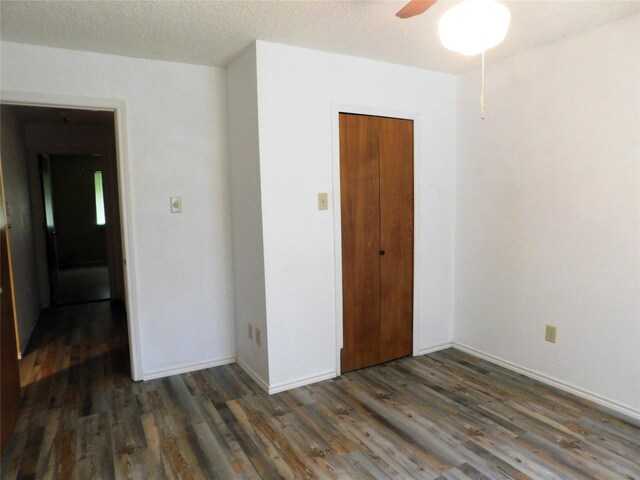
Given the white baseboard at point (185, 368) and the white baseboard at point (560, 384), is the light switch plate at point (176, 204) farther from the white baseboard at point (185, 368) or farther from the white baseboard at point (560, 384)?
the white baseboard at point (560, 384)

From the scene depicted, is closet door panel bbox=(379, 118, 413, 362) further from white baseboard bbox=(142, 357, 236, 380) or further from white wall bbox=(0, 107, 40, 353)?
white wall bbox=(0, 107, 40, 353)

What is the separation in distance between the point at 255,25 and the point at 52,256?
5.02 m

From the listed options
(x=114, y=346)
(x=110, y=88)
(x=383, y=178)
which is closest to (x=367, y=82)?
(x=383, y=178)

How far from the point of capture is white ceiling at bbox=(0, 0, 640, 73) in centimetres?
212

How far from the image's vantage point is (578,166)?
265 centimetres

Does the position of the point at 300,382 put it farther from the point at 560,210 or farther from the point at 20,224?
the point at 20,224

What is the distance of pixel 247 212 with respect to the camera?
2.96 metres

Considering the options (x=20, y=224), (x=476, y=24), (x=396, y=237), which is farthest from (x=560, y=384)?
(x=20, y=224)

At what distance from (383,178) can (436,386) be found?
1.58 m

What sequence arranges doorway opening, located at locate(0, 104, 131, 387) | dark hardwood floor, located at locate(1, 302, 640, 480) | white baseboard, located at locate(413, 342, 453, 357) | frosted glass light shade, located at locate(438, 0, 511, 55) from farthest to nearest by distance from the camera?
doorway opening, located at locate(0, 104, 131, 387) → white baseboard, located at locate(413, 342, 453, 357) → dark hardwood floor, located at locate(1, 302, 640, 480) → frosted glass light shade, located at locate(438, 0, 511, 55)

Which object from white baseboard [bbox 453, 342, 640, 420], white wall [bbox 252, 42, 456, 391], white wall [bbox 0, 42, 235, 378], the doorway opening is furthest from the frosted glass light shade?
the doorway opening

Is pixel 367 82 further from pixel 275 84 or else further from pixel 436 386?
pixel 436 386

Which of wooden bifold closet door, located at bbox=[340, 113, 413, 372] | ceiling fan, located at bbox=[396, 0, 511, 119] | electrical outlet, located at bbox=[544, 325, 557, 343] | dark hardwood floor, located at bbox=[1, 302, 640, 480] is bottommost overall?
dark hardwood floor, located at bbox=[1, 302, 640, 480]

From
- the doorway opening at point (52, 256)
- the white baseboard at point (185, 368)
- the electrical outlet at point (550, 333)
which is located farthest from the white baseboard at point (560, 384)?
the doorway opening at point (52, 256)
